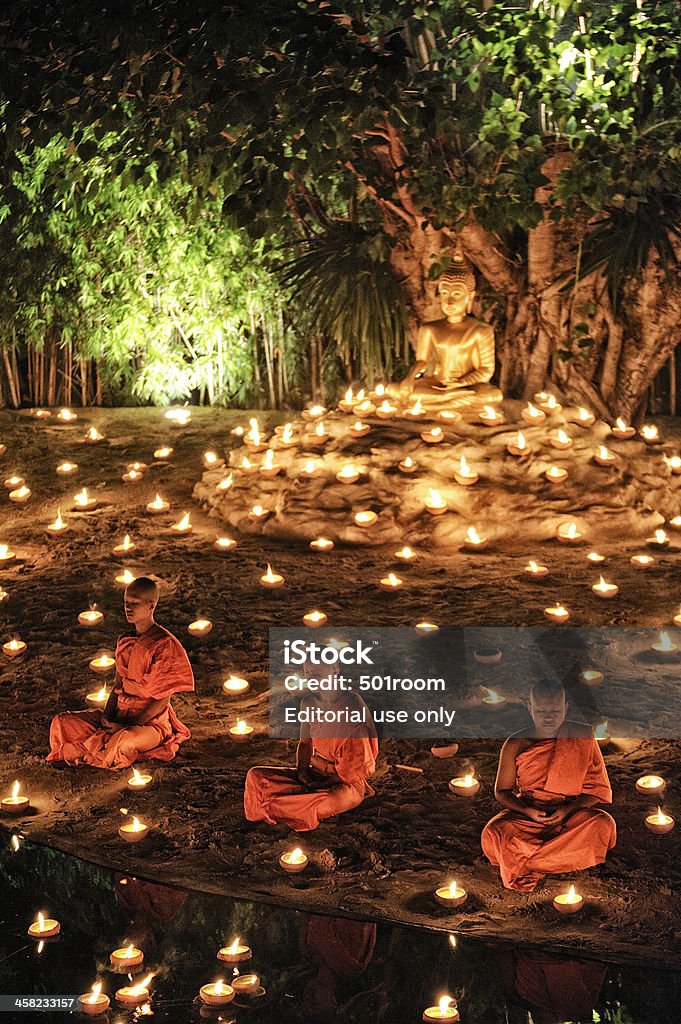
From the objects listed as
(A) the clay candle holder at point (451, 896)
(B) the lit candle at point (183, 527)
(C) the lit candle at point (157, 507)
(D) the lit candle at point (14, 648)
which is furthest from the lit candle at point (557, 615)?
(C) the lit candle at point (157, 507)

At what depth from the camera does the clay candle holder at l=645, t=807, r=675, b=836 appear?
4371 mm

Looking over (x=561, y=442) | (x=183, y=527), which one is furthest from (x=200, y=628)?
(x=561, y=442)

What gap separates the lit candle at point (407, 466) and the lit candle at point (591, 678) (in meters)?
2.52

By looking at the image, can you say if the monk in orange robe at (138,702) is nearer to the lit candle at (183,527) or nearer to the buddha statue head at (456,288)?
the lit candle at (183,527)

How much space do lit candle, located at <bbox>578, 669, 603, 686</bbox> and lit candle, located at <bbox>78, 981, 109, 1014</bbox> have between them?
2817mm

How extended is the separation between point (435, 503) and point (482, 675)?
78.8 inches

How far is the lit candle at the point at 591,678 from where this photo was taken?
5562 millimetres

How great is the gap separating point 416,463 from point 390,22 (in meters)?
3.84

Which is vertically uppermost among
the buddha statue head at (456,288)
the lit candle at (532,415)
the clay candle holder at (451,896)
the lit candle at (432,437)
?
the buddha statue head at (456,288)

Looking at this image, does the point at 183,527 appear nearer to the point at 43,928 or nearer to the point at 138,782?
the point at 138,782

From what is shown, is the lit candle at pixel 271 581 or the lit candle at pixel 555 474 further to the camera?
the lit candle at pixel 555 474

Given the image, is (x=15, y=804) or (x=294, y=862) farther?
(x=15, y=804)

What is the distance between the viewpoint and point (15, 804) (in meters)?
4.71

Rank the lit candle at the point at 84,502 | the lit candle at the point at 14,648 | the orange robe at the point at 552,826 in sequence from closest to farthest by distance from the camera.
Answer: the orange robe at the point at 552,826 < the lit candle at the point at 14,648 < the lit candle at the point at 84,502
